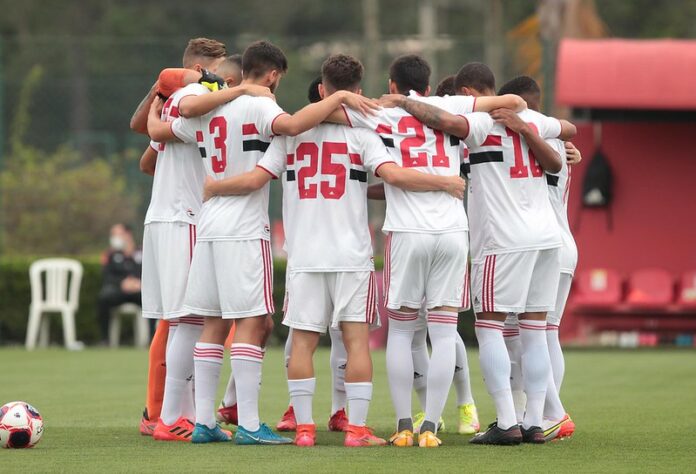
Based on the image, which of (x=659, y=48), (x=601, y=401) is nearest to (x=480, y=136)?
(x=601, y=401)

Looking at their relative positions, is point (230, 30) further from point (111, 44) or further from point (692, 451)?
point (692, 451)

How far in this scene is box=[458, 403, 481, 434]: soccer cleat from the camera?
8.92m

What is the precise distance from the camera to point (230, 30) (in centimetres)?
4266

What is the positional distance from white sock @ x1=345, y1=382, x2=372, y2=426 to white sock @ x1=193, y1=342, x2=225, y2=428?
0.83 m

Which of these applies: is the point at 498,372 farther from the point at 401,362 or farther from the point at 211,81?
the point at 211,81

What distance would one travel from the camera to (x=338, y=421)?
9078 mm

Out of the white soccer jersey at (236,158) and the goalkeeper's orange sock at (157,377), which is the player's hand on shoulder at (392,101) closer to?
the white soccer jersey at (236,158)

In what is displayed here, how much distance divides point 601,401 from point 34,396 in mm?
4804

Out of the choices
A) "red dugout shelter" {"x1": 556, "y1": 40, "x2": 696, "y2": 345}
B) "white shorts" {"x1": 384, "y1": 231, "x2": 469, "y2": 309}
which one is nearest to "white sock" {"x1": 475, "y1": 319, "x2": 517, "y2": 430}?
"white shorts" {"x1": 384, "y1": 231, "x2": 469, "y2": 309}

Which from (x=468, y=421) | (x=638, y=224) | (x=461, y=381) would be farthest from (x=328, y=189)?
(x=638, y=224)

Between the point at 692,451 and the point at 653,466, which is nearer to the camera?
the point at 653,466

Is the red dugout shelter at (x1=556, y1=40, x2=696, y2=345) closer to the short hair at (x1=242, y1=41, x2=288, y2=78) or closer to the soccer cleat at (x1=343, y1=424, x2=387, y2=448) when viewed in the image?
the short hair at (x1=242, y1=41, x2=288, y2=78)

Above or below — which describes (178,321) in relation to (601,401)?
above

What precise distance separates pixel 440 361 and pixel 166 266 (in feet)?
6.10
